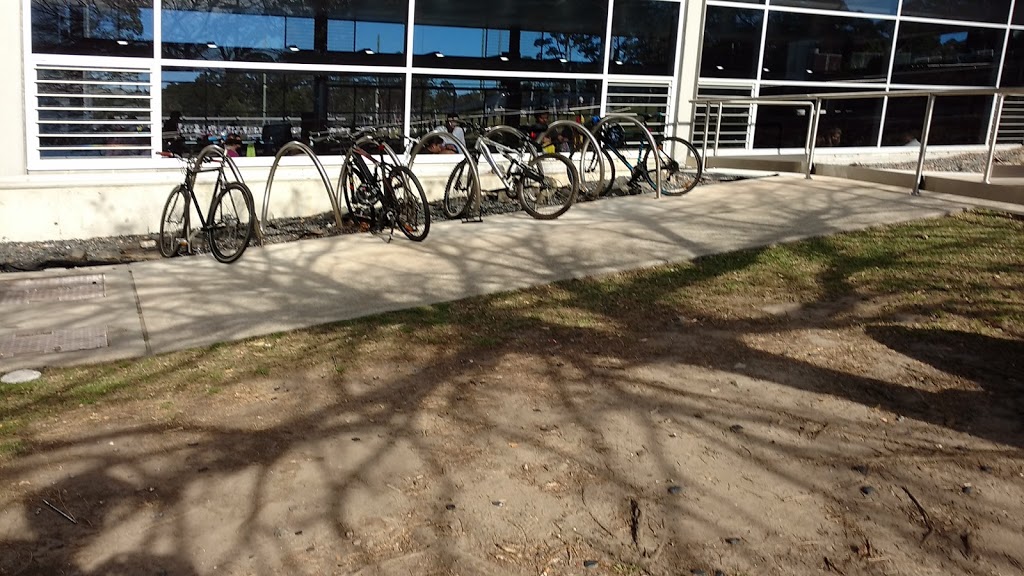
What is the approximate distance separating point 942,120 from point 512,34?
7.54 m

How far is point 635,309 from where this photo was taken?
5727 millimetres

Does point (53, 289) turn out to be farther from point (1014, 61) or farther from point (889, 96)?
point (1014, 61)

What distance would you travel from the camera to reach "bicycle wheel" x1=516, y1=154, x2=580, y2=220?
853 centimetres

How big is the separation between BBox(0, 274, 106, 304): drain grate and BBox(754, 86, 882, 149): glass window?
9.34 meters

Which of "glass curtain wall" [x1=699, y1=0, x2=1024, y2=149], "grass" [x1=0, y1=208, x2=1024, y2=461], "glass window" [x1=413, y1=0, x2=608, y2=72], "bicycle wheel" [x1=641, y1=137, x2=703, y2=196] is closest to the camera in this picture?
"grass" [x1=0, y1=208, x2=1024, y2=461]

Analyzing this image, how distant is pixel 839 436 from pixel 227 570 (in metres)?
2.58

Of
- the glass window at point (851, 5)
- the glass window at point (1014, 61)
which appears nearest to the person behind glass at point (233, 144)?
the glass window at point (851, 5)

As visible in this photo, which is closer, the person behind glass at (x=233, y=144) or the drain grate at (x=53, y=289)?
the drain grate at (x=53, y=289)

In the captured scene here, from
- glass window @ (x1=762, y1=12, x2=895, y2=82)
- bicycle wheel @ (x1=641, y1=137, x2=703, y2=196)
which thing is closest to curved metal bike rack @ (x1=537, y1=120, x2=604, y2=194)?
bicycle wheel @ (x1=641, y1=137, x2=703, y2=196)

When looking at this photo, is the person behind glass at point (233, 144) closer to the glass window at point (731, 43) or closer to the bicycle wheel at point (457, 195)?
the bicycle wheel at point (457, 195)

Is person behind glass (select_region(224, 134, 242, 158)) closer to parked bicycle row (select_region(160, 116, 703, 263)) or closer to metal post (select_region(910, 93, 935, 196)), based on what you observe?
parked bicycle row (select_region(160, 116, 703, 263))

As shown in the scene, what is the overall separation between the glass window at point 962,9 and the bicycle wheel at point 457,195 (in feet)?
27.6

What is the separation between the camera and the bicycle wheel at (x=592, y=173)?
9.68m

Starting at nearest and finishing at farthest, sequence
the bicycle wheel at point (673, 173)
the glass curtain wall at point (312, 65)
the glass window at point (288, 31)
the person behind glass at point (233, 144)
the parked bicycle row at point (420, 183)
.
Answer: the parked bicycle row at point (420, 183)
the glass curtain wall at point (312, 65)
the glass window at point (288, 31)
the person behind glass at point (233, 144)
the bicycle wheel at point (673, 173)
